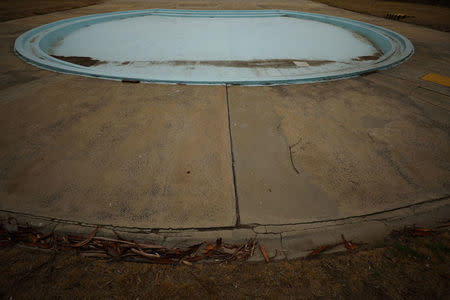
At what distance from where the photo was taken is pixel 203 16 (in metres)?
8.96

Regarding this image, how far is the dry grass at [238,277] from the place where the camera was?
1.11 m

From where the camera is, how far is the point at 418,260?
1253mm

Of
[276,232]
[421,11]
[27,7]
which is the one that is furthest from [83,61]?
[421,11]

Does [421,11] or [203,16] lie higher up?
[203,16]

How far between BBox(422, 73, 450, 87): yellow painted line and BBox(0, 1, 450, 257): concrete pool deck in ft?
1.25

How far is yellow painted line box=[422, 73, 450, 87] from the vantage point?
3.29 m

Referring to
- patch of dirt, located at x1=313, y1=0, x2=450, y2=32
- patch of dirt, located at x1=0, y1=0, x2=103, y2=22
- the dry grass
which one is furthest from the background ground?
patch of dirt, located at x1=313, y1=0, x2=450, y2=32

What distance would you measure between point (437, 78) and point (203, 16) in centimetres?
861

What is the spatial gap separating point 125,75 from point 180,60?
170 centimetres

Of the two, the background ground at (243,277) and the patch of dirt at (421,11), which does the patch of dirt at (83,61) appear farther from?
the patch of dirt at (421,11)

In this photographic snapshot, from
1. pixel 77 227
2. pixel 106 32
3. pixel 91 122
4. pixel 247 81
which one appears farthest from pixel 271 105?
pixel 106 32

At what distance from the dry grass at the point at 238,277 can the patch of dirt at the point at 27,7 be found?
8.90 m

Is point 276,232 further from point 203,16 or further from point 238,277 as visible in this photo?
point 203,16

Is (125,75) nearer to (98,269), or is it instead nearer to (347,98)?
(98,269)
